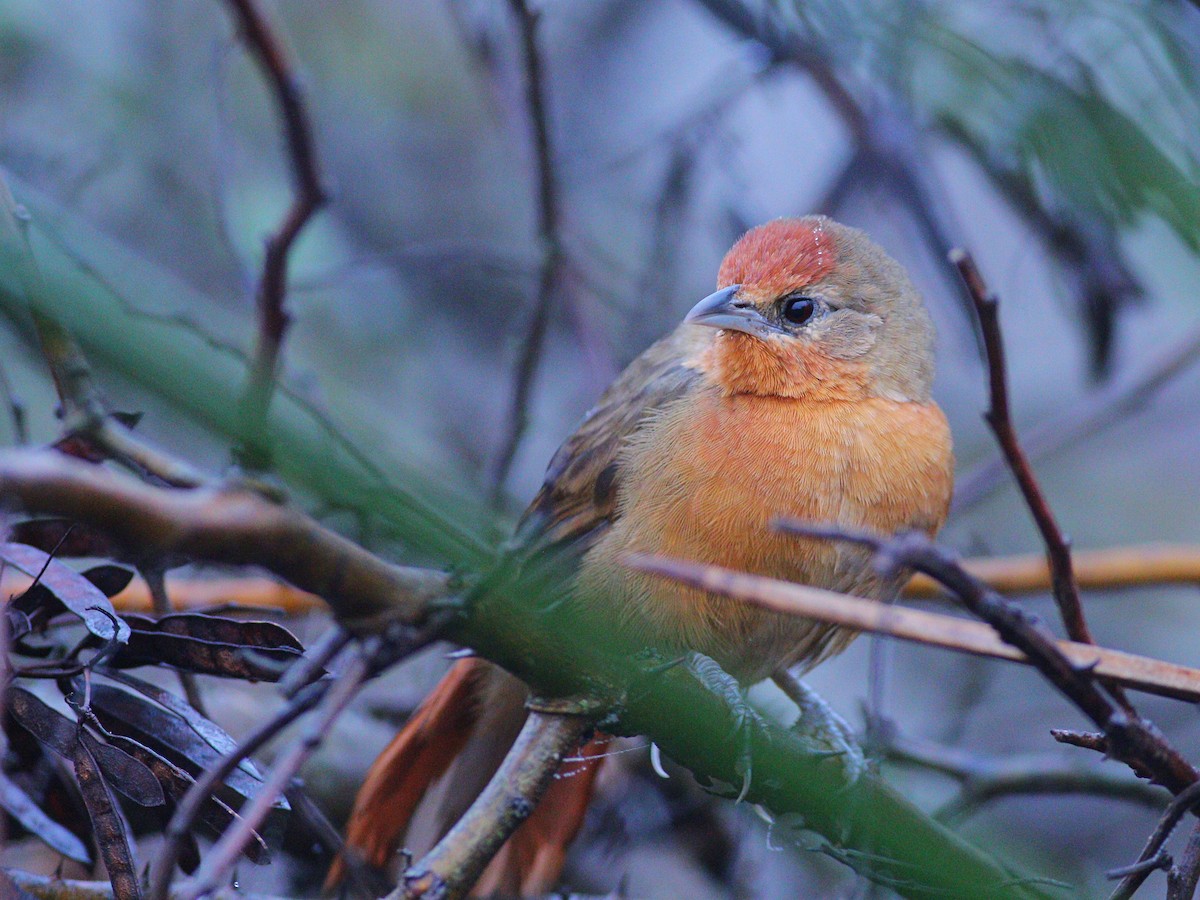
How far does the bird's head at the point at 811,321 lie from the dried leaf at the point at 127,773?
1.73 m

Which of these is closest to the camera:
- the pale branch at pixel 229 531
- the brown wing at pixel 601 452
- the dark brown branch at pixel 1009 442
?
the pale branch at pixel 229 531

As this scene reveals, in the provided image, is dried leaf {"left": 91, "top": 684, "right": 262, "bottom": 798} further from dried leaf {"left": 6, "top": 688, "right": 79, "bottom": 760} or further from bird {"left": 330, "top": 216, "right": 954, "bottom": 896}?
bird {"left": 330, "top": 216, "right": 954, "bottom": 896}

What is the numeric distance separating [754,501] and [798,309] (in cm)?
74

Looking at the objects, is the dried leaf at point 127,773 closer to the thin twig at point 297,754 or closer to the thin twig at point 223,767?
the thin twig at point 223,767

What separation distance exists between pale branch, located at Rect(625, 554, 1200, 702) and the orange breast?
3.60ft

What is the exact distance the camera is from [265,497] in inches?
54.0

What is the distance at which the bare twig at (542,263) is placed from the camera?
156 inches

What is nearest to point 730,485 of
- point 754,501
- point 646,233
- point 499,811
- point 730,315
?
point 754,501

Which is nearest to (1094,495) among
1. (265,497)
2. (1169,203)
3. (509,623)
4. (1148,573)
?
(1148,573)

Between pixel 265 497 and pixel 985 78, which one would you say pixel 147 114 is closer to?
pixel 985 78

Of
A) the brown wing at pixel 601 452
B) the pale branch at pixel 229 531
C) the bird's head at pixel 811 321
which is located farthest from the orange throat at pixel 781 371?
the pale branch at pixel 229 531

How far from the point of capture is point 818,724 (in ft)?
11.3

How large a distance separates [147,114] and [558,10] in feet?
7.52

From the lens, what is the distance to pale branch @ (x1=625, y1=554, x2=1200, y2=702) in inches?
57.8
